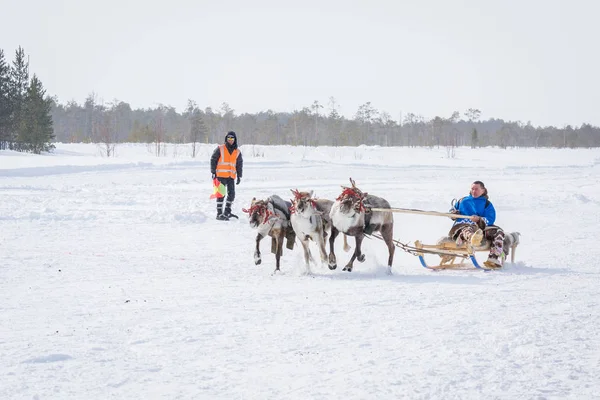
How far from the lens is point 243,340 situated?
192 inches

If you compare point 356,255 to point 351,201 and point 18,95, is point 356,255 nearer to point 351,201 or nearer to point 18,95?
point 351,201

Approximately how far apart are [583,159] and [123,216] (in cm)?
5494

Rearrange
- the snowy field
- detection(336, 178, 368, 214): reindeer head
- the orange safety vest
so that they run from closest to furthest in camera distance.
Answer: the snowy field
detection(336, 178, 368, 214): reindeer head
the orange safety vest

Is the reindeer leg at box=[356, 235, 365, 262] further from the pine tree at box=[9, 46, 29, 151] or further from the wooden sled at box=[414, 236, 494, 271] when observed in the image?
the pine tree at box=[9, 46, 29, 151]

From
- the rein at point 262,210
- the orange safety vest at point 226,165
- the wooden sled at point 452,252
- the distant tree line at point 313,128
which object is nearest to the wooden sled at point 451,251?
the wooden sled at point 452,252

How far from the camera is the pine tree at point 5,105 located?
5116cm

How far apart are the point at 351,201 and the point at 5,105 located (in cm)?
5080

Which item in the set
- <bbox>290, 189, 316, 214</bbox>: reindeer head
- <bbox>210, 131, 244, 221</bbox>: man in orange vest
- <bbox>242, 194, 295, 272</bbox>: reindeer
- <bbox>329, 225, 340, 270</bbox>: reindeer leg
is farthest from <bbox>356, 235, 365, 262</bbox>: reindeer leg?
<bbox>210, 131, 244, 221</bbox>: man in orange vest

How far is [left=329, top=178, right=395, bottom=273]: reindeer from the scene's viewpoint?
26.6ft

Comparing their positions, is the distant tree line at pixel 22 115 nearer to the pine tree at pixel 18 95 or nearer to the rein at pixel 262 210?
the pine tree at pixel 18 95

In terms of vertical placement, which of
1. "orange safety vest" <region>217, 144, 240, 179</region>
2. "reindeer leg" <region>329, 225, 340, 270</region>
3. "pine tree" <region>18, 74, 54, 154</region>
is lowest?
"reindeer leg" <region>329, 225, 340, 270</region>

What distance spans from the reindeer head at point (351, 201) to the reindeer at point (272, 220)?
86 cm

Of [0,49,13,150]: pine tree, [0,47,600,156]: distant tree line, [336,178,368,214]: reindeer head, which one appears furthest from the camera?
[0,47,600,156]: distant tree line

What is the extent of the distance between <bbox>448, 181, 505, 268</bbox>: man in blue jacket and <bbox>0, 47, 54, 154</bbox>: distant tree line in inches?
1950
